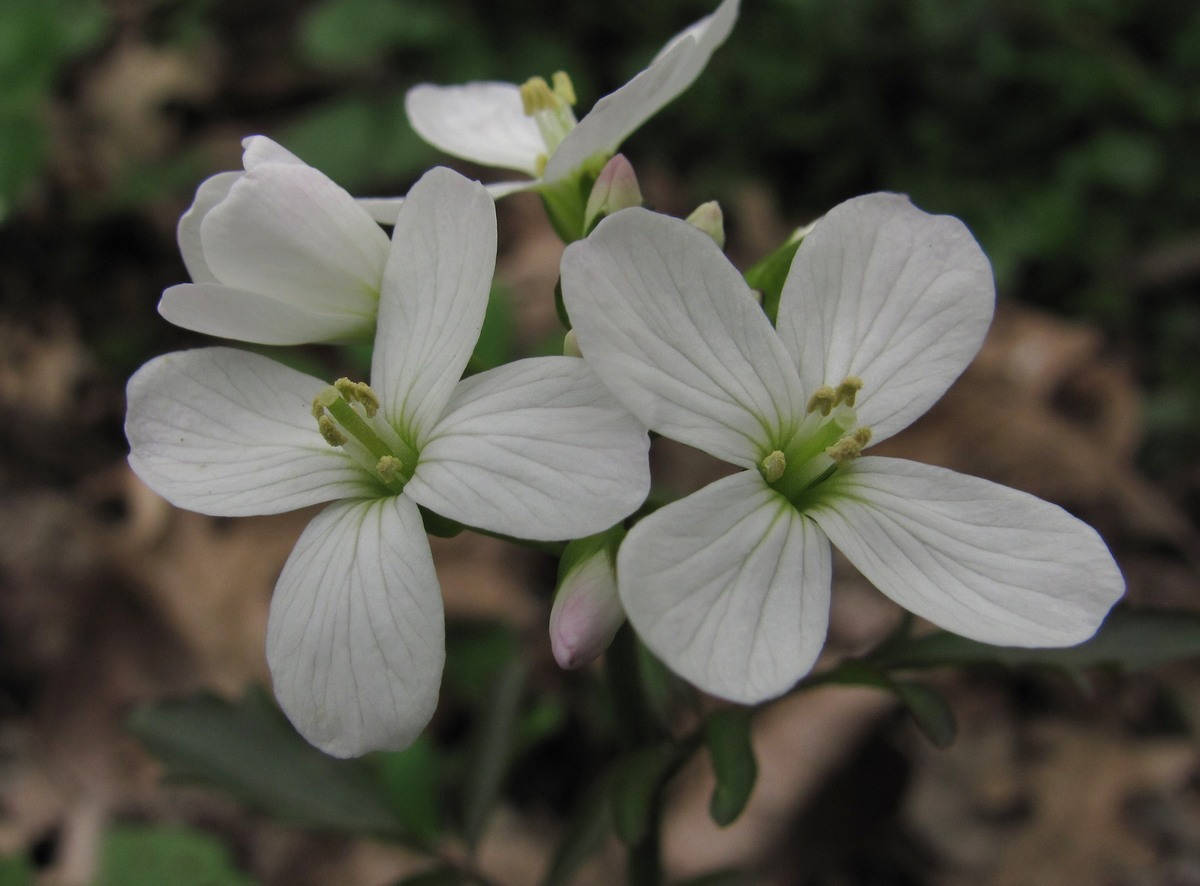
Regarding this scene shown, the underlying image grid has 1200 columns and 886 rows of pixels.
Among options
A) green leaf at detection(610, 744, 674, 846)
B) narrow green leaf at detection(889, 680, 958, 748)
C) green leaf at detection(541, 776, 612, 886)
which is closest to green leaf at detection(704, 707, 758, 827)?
green leaf at detection(610, 744, 674, 846)

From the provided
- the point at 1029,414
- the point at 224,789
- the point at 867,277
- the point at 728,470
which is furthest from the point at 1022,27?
the point at 224,789

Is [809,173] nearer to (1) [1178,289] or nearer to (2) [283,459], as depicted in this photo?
(1) [1178,289]

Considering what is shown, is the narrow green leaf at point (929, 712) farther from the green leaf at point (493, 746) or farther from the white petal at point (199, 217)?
the white petal at point (199, 217)

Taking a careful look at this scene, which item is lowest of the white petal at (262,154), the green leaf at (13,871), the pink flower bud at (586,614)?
the green leaf at (13,871)

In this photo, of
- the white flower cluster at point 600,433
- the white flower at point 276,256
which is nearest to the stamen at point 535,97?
the white flower cluster at point 600,433

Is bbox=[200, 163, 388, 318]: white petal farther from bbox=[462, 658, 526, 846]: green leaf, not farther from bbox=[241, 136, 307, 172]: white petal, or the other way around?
bbox=[462, 658, 526, 846]: green leaf

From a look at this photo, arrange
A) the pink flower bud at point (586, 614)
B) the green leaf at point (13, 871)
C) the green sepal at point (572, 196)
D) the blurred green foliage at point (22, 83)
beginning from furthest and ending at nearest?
1. the blurred green foliage at point (22, 83)
2. the green leaf at point (13, 871)
3. the green sepal at point (572, 196)
4. the pink flower bud at point (586, 614)

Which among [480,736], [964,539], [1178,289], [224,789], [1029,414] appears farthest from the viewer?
[1178,289]

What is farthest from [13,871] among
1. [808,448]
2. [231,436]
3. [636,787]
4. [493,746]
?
[808,448]
